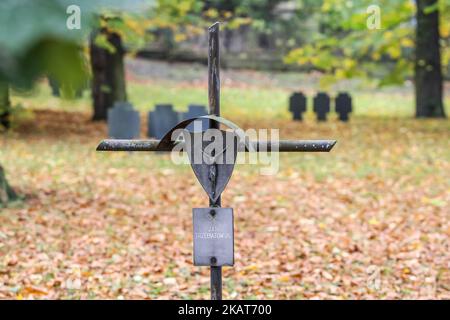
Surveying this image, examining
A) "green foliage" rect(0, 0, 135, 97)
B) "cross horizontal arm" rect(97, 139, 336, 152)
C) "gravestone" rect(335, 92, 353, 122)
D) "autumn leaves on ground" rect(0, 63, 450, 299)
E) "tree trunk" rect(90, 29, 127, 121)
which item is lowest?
"autumn leaves on ground" rect(0, 63, 450, 299)

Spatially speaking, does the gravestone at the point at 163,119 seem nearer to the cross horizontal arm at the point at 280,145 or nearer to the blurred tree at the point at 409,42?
the blurred tree at the point at 409,42

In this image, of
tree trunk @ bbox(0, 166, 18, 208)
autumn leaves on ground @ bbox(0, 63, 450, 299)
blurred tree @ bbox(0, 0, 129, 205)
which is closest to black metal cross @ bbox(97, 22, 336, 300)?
autumn leaves on ground @ bbox(0, 63, 450, 299)

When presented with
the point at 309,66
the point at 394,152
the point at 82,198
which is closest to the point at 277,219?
the point at 82,198

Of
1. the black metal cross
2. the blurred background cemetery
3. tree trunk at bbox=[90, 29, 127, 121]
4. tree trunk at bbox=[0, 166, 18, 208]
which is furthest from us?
tree trunk at bbox=[90, 29, 127, 121]

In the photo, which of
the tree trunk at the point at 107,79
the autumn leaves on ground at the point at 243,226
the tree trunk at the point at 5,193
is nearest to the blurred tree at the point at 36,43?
the autumn leaves on ground at the point at 243,226

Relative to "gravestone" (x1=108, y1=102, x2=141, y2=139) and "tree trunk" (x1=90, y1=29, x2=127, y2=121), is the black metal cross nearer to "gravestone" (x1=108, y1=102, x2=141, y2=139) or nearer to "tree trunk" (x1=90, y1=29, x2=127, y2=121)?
"gravestone" (x1=108, y1=102, x2=141, y2=139)

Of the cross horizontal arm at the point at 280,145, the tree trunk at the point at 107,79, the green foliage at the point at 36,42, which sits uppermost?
the tree trunk at the point at 107,79

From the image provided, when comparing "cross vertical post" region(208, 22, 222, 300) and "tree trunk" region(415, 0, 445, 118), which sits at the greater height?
"tree trunk" region(415, 0, 445, 118)

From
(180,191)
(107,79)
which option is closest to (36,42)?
(180,191)

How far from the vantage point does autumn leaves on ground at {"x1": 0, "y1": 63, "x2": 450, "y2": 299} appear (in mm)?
6281

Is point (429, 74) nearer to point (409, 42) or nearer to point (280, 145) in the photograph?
point (409, 42)

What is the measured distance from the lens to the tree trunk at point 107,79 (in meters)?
19.1

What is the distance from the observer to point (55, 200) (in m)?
9.21

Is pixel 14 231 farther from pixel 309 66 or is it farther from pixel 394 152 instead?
pixel 309 66
